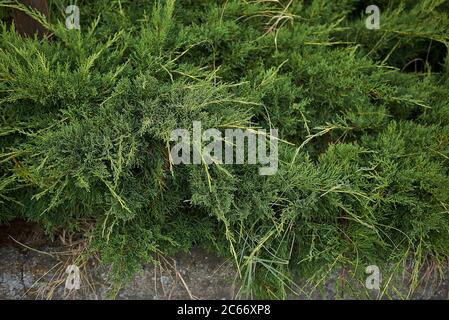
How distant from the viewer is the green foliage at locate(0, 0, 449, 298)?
1966mm

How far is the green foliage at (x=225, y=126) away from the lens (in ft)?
6.45

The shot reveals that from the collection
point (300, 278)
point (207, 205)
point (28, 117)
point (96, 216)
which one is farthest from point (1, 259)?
point (300, 278)

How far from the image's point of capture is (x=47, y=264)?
2.30m

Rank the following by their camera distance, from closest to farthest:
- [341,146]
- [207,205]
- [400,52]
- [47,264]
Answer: [207,205] → [341,146] → [47,264] → [400,52]

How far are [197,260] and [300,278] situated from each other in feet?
1.70

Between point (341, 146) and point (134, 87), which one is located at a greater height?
point (134, 87)

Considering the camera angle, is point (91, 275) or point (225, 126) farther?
point (91, 275)

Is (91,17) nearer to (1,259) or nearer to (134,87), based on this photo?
(134,87)

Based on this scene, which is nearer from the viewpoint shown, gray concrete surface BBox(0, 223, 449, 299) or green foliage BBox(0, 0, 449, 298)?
green foliage BBox(0, 0, 449, 298)

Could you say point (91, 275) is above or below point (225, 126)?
below

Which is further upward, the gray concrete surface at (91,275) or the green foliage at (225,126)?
the green foliage at (225,126)

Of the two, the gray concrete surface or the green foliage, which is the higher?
the green foliage

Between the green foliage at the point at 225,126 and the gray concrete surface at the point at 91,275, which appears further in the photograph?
the gray concrete surface at the point at 91,275

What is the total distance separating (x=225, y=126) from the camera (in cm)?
196
